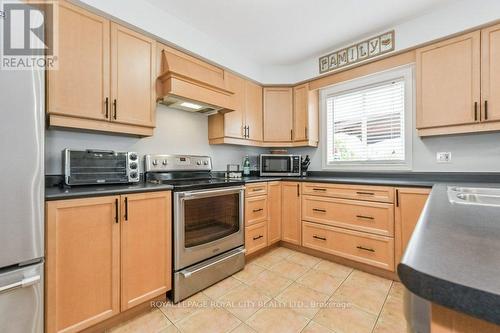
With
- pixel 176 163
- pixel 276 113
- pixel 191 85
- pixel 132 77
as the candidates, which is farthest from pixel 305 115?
pixel 132 77

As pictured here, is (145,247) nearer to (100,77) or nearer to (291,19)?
(100,77)

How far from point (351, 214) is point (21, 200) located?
2.51 meters

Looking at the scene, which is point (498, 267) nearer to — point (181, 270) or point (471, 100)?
point (181, 270)

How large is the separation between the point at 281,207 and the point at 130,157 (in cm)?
181

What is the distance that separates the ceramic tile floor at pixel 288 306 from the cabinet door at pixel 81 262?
28 centimetres

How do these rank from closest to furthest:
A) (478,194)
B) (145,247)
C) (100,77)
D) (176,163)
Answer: (478,194)
(145,247)
(100,77)
(176,163)

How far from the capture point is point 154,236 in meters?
1.69

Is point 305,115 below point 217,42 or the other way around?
below

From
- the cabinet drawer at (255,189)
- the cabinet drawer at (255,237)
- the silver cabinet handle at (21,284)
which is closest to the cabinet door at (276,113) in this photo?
the cabinet drawer at (255,189)

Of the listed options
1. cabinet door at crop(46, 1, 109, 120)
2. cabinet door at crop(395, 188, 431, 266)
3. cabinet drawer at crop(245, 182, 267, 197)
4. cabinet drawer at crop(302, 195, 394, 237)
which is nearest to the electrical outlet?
cabinet door at crop(395, 188, 431, 266)

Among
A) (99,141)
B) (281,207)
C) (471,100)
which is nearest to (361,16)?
(471,100)

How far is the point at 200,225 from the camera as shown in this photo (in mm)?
2010

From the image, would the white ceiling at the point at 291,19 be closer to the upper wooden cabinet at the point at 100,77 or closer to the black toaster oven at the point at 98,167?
the upper wooden cabinet at the point at 100,77

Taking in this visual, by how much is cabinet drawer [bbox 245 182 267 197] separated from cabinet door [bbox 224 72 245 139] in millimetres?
698
